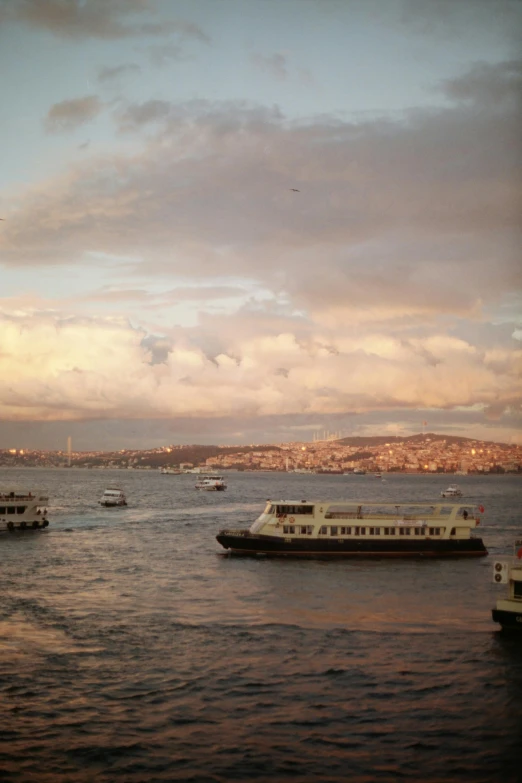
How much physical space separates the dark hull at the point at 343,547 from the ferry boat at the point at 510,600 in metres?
30.9

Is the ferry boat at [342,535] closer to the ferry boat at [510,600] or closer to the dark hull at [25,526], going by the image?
the ferry boat at [510,600]

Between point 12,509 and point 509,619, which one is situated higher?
point 12,509

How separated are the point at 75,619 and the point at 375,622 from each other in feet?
59.1

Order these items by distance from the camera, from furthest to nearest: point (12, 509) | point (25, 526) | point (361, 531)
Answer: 1. point (12, 509)
2. point (25, 526)
3. point (361, 531)

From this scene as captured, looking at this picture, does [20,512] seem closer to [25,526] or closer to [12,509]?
[12,509]

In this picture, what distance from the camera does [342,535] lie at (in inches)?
2911

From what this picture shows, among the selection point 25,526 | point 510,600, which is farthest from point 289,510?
point 25,526

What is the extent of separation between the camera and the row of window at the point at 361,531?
243 ft

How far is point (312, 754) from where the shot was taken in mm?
27312

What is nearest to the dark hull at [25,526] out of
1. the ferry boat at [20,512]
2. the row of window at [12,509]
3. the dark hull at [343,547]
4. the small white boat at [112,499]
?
the ferry boat at [20,512]

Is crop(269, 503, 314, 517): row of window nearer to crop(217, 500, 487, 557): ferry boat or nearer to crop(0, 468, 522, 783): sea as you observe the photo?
crop(217, 500, 487, 557): ferry boat

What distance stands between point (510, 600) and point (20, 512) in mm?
73028

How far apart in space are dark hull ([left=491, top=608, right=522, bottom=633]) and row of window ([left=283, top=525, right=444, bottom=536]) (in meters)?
31.5

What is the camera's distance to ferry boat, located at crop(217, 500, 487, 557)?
240 feet
